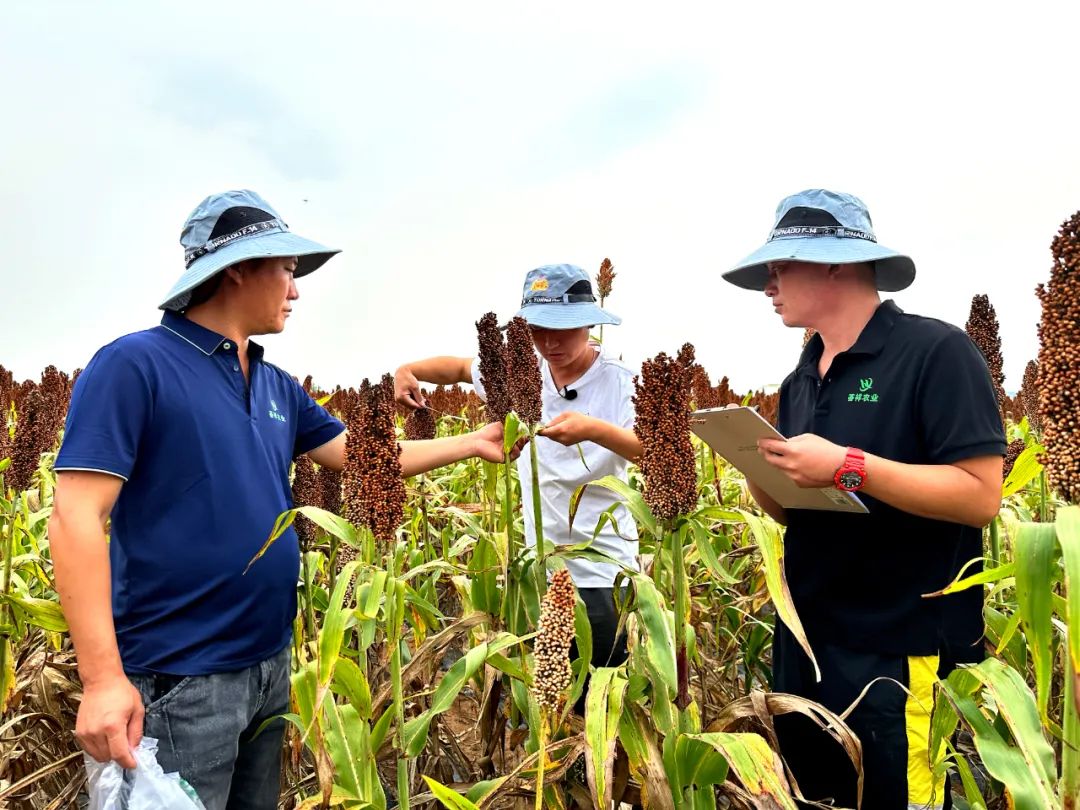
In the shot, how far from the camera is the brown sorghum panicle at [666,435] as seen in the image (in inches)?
70.0

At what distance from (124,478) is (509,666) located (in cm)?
107

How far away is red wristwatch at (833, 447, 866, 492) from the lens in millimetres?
1824

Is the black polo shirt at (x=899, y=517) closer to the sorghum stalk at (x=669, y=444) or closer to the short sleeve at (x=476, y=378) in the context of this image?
the sorghum stalk at (x=669, y=444)

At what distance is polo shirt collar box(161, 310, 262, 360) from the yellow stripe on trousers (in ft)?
6.61

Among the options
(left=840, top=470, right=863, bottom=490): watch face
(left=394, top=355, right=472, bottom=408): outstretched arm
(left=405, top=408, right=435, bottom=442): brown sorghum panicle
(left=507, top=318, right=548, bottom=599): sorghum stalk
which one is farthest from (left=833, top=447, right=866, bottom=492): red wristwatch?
(left=405, top=408, right=435, bottom=442): brown sorghum panicle

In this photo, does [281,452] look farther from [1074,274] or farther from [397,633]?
[1074,274]

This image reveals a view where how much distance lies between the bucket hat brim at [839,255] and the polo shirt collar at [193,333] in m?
1.48

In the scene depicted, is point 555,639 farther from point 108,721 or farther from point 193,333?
point 193,333

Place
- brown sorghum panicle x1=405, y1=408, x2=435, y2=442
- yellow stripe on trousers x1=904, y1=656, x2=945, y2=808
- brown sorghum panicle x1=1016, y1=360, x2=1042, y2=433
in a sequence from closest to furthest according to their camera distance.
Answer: yellow stripe on trousers x1=904, y1=656, x2=945, y2=808, brown sorghum panicle x1=405, y1=408, x2=435, y2=442, brown sorghum panicle x1=1016, y1=360, x2=1042, y2=433

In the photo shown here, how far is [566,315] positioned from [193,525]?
1579mm

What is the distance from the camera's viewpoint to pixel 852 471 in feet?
5.99

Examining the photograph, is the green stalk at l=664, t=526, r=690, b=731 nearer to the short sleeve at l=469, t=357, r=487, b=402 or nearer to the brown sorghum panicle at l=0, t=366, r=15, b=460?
the short sleeve at l=469, t=357, r=487, b=402

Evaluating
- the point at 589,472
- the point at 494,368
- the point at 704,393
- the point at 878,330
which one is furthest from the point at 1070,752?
the point at 704,393

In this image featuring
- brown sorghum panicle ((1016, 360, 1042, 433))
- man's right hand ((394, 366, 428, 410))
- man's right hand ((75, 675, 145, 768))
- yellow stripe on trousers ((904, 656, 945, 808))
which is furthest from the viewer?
brown sorghum panicle ((1016, 360, 1042, 433))
